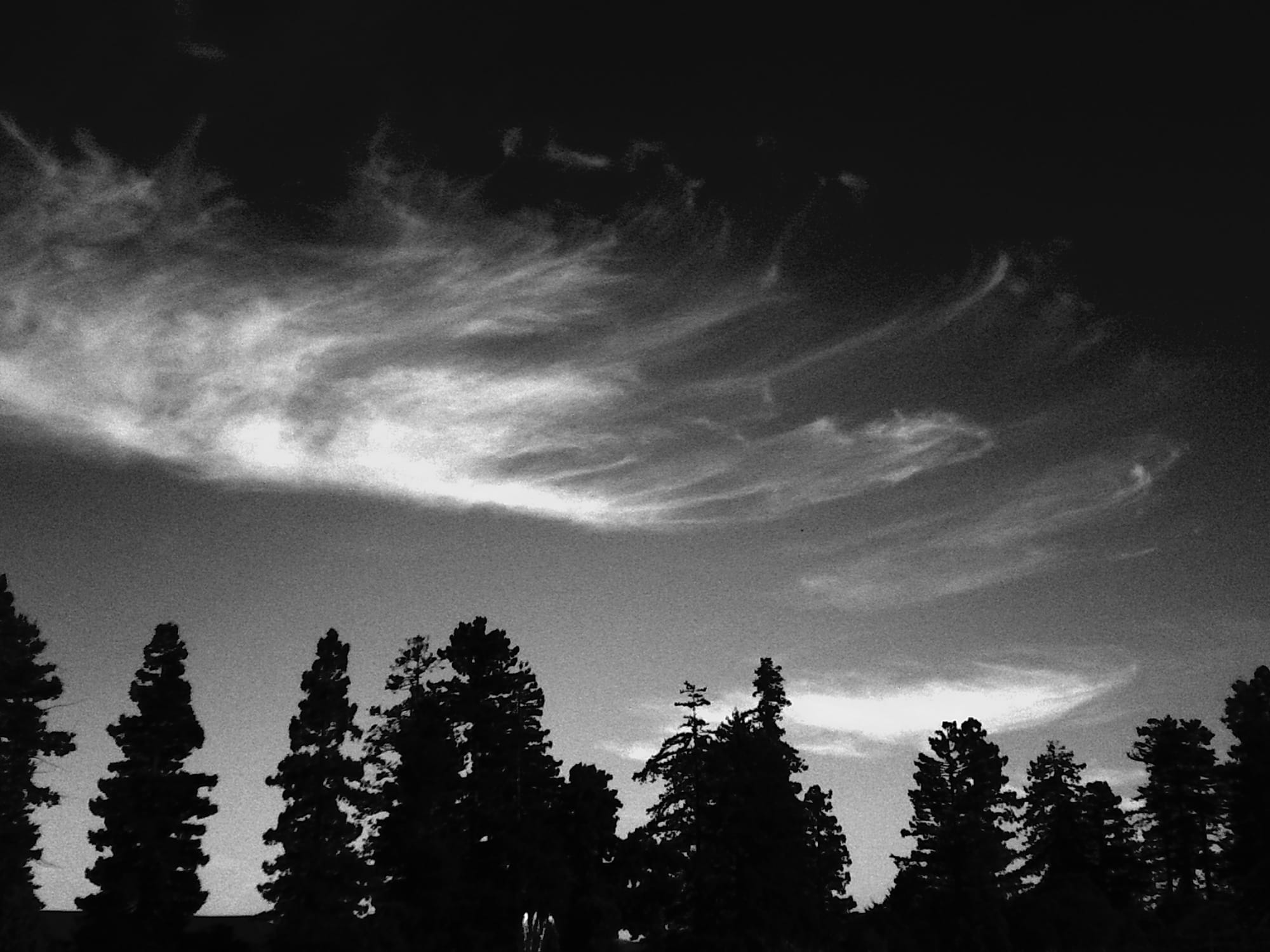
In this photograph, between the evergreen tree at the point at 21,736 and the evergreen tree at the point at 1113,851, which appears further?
the evergreen tree at the point at 1113,851

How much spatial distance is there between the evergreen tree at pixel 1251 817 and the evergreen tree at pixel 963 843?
13603mm

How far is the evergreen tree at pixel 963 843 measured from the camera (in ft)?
210

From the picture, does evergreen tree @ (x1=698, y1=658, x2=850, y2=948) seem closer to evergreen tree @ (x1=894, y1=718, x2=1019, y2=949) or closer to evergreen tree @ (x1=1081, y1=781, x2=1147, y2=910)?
evergreen tree @ (x1=894, y1=718, x2=1019, y2=949)

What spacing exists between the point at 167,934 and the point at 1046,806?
65626 millimetres

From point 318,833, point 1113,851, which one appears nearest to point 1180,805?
point 1113,851

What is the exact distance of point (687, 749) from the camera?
60938 millimetres

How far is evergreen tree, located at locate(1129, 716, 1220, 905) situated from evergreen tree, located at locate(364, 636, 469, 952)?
2123 inches

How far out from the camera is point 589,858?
54.7 meters

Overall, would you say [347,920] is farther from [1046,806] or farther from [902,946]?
[1046,806]

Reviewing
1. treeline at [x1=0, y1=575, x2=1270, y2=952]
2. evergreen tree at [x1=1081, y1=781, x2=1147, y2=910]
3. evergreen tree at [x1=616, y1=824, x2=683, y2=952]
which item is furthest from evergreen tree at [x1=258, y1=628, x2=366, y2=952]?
evergreen tree at [x1=1081, y1=781, x2=1147, y2=910]

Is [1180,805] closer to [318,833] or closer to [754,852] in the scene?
[754,852]

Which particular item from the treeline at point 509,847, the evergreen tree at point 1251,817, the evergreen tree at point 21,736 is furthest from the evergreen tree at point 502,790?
the evergreen tree at point 1251,817

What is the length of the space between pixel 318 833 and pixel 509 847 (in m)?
9.08

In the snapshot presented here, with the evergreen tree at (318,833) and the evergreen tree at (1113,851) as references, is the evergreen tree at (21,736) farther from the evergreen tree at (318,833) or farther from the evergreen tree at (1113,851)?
the evergreen tree at (1113,851)
